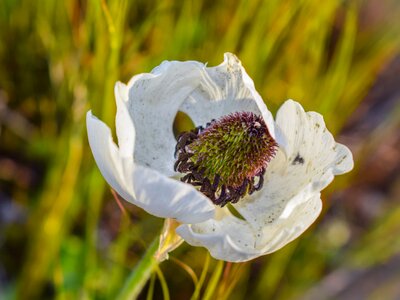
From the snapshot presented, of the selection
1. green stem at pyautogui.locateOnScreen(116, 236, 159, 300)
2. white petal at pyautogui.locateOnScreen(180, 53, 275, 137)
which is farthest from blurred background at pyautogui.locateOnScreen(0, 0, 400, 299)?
green stem at pyautogui.locateOnScreen(116, 236, 159, 300)

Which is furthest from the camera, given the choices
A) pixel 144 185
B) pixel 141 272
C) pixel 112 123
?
pixel 112 123

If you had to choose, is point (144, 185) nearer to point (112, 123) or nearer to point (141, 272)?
point (141, 272)

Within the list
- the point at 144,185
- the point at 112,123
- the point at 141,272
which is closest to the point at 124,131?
the point at 144,185

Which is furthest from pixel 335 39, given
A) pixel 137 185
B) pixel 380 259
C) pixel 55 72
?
pixel 137 185

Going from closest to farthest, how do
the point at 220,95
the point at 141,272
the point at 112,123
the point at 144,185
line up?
the point at 144,185 < the point at 141,272 < the point at 220,95 < the point at 112,123

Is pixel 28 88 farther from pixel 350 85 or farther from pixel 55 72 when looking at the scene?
pixel 350 85

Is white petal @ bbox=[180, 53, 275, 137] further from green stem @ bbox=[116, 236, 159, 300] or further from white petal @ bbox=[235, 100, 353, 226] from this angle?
green stem @ bbox=[116, 236, 159, 300]
